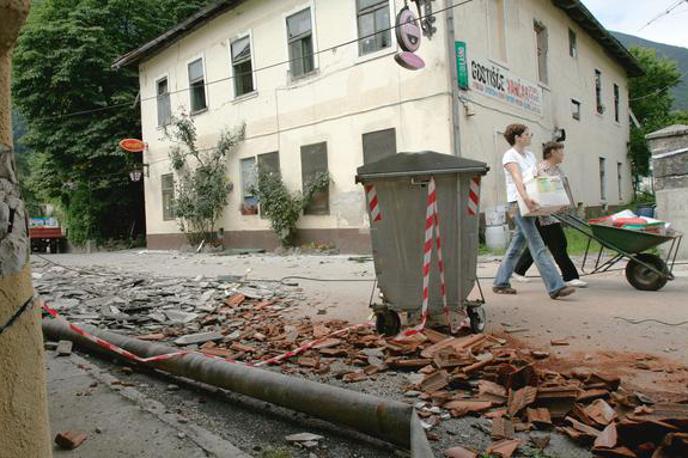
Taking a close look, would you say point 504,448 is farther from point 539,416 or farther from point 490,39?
point 490,39

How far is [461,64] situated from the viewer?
1230 cm

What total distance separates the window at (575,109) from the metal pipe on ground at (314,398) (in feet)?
61.2

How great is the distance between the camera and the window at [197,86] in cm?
1906

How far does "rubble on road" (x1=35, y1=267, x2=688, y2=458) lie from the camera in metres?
2.48

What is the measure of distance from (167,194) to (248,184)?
5420 mm

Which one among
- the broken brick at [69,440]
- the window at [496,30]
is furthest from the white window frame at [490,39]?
the broken brick at [69,440]

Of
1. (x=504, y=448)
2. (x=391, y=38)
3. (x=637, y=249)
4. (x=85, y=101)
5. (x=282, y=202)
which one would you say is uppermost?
(x=85, y=101)

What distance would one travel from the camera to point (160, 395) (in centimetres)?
346

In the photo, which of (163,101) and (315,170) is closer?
(315,170)

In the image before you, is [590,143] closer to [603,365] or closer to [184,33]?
[184,33]

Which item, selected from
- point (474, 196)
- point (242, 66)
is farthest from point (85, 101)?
point (474, 196)

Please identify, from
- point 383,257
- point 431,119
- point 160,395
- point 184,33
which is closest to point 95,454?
point 160,395

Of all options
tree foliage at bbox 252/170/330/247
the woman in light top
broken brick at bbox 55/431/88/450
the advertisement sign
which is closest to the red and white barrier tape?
broken brick at bbox 55/431/88/450

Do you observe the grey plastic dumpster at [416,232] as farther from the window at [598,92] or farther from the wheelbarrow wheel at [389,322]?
the window at [598,92]
